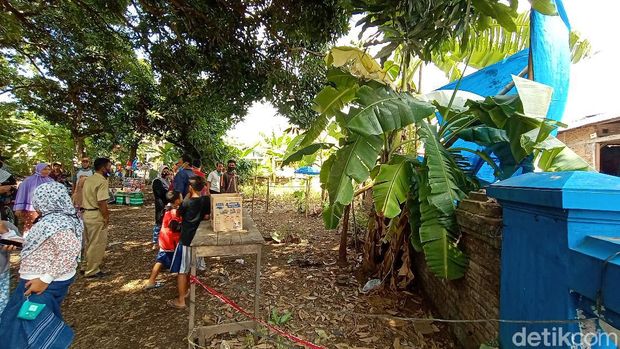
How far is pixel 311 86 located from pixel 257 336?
14.6 ft

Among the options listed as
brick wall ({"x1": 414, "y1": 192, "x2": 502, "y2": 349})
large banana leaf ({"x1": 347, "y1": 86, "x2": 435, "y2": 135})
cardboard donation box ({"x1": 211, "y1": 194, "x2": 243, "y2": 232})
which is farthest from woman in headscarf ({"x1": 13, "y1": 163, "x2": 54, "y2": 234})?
brick wall ({"x1": 414, "y1": 192, "x2": 502, "y2": 349})

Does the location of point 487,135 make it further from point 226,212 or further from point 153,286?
point 153,286

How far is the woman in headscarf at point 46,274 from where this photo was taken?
2.32 m

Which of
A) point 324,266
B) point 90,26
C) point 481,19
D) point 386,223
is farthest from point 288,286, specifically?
point 90,26

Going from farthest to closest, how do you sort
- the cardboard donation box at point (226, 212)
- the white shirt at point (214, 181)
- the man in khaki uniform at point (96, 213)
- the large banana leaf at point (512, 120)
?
the white shirt at point (214, 181)
the man in khaki uniform at point (96, 213)
the cardboard donation box at point (226, 212)
the large banana leaf at point (512, 120)

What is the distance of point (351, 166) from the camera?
3.25 meters

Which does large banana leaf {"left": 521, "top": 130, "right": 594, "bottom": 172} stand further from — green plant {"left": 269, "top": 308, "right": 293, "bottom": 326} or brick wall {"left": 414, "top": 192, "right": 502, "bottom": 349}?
green plant {"left": 269, "top": 308, "right": 293, "bottom": 326}

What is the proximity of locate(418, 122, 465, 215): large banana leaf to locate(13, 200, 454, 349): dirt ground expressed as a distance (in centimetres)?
142

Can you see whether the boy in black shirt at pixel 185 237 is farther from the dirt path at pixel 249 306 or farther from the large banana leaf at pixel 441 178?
the large banana leaf at pixel 441 178

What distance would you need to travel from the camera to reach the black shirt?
3.90 m

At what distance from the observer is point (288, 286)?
15.6ft

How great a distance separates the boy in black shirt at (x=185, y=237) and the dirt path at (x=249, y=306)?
0.27 meters

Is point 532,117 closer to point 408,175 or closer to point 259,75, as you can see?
point 408,175

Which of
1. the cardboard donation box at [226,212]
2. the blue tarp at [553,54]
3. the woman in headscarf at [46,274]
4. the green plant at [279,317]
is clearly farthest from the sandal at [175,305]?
the blue tarp at [553,54]
